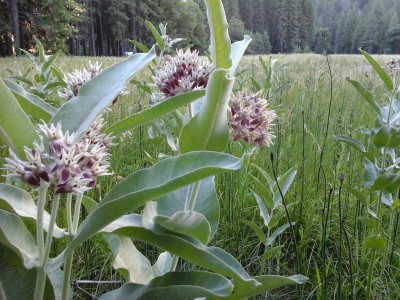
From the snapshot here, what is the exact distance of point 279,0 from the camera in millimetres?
55656

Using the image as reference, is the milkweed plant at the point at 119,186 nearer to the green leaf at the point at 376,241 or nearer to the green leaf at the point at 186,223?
the green leaf at the point at 186,223

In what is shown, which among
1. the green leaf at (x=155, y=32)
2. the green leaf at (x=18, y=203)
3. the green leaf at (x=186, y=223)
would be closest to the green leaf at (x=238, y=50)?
the green leaf at (x=186, y=223)

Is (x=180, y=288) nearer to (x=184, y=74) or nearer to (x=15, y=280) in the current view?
(x=15, y=280)

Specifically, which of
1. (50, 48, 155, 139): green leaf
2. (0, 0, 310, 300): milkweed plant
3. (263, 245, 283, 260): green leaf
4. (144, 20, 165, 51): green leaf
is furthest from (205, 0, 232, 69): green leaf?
(144, 20, 165, 51): green leaf

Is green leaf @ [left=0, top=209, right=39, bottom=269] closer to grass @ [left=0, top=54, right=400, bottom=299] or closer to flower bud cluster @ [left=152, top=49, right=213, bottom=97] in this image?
flower bud cluster @ [left=152, top=49, right=213, bottom=97]

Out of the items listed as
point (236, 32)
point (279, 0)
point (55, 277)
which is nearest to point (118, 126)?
point (55, 277)

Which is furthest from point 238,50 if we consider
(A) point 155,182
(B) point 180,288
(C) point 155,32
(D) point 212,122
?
(C) point 155,32

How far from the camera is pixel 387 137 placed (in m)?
1.35

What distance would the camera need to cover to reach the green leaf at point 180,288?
65cm

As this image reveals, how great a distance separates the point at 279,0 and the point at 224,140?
194ft

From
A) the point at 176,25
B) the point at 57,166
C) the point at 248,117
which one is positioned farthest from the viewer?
the point at 176,25

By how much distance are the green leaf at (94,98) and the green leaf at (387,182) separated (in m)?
0.84

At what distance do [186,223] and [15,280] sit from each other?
305 millimetres

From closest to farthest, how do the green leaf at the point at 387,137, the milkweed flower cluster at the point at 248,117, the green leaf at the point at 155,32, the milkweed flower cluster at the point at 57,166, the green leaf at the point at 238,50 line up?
the milkweed flower cluster at the point at 57,166 → the green leaf at the point at 238,50 → the milkweed flower cluster at the point at 248,117 → the green leaf at the point at 387,137 → the green leaf at the point at 155,32
